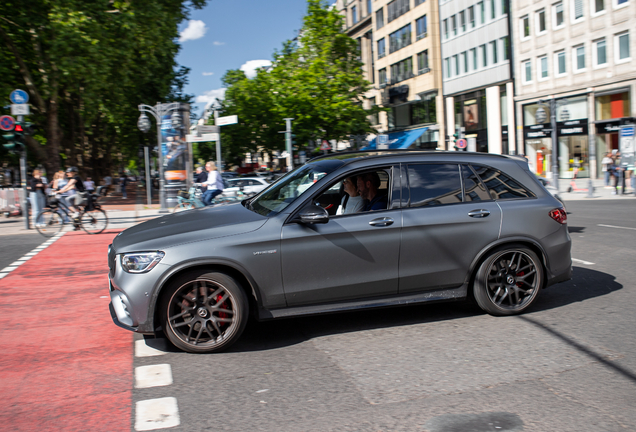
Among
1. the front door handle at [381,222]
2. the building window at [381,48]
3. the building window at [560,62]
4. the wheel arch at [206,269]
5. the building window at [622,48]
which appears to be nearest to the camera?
the wheel arch at [206,269]

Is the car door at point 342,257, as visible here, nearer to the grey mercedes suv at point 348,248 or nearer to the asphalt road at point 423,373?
the grey mercedes suv at point 348,248

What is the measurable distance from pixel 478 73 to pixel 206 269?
42466 millimetres

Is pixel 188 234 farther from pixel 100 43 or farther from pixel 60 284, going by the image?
pixel 100 43

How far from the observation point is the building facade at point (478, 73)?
136 ft

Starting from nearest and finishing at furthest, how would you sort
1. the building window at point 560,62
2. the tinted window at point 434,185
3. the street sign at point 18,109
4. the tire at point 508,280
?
the tinted window at point 434,185, the tire at point 508,280, the street sign at point 18,109, the building window at point 560,62

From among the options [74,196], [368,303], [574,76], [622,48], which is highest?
[622,48]

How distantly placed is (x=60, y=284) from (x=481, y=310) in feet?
18.6

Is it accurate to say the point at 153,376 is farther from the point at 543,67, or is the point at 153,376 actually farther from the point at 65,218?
the point at 543,67

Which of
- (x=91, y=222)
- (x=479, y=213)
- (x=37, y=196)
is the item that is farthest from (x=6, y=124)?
(x=479, y=213)

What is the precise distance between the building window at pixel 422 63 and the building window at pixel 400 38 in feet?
6.63

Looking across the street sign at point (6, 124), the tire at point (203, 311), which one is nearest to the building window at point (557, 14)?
the street sign at point (6, 124)

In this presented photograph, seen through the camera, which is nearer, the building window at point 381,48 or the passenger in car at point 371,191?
the passenger in car at point 371,191

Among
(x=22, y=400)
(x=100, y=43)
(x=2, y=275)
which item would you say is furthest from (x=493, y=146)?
(x=22, y=400)

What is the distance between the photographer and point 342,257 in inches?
201
